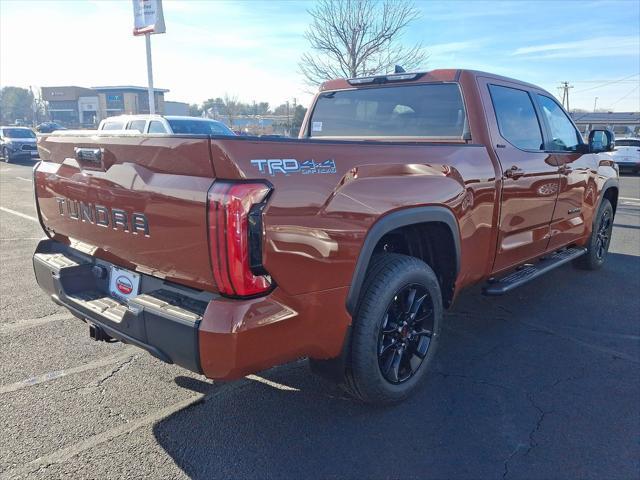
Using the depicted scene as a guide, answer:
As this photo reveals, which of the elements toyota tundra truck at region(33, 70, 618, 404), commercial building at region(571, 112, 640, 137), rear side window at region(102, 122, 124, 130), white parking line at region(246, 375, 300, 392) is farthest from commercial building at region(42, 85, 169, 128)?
white parking line at region(246, 375, 300, 392)

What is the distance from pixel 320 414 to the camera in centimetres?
283

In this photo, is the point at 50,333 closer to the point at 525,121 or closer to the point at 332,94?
the point at 332,94

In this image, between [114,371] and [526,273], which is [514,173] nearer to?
[526,273]

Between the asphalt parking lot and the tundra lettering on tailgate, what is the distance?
1.10 m

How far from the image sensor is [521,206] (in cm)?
379

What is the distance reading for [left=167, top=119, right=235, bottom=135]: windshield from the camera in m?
11.4

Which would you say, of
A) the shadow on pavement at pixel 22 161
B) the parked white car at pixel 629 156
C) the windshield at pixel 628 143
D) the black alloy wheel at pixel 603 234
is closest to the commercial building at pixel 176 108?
the shadow on pavement at pixel 22 161

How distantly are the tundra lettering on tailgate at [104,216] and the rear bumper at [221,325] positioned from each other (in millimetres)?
265

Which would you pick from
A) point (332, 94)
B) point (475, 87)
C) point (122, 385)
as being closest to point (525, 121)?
point (475, 87)

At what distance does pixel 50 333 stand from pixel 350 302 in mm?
2699

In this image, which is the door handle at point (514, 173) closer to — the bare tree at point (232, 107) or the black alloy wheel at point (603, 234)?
the black alloy wheel at point (603, 234)

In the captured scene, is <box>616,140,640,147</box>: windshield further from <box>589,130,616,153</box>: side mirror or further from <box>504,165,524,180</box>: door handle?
<box>504,165,524,180</box>: door handle

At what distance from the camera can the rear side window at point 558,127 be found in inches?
179

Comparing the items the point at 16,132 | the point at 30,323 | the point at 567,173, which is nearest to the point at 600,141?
the point at 567,173
